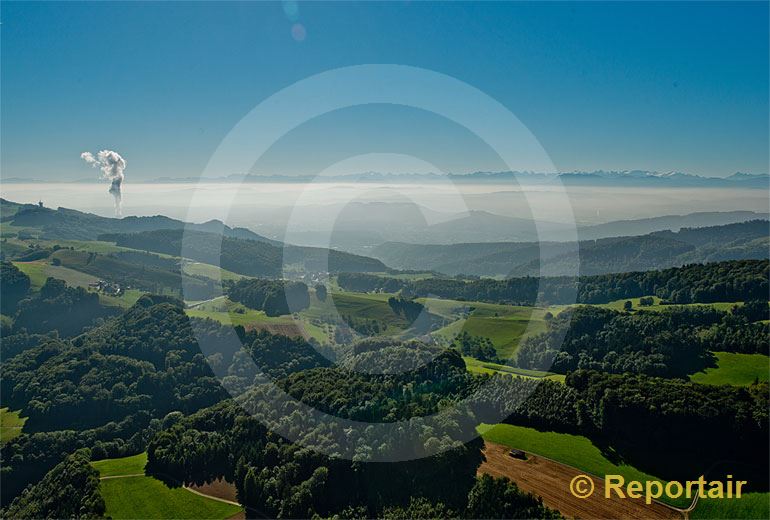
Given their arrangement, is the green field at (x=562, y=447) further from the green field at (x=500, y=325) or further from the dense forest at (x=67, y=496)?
the green field at (x=500, y=325)

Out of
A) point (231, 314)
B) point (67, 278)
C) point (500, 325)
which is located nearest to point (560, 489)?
point (500, 325)

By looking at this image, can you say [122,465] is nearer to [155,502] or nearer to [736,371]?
[155,502]

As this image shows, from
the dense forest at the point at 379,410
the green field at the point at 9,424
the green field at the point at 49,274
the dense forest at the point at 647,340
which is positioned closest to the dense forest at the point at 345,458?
the dense forest at the point at 379,410

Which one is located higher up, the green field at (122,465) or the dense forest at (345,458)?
the dense forest at (345,458)

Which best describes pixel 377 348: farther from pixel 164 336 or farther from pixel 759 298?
pixel 759 298

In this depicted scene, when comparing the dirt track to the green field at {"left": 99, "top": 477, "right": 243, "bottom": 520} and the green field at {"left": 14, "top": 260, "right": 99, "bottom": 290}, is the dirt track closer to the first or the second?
the green field at {"left": 99, "top": 477, "right": 243, "bottom": 520}

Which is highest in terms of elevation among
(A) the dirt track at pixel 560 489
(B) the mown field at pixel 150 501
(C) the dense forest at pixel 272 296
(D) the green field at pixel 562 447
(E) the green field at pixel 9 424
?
(D) the green field at pixel 562 447

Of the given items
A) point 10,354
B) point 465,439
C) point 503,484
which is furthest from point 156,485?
point 10,354
